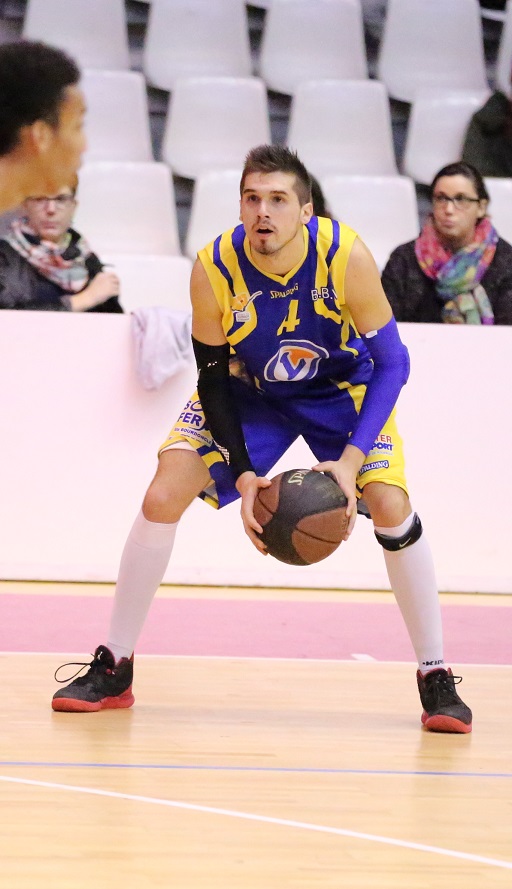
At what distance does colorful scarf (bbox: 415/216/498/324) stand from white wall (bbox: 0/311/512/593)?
0.68ft

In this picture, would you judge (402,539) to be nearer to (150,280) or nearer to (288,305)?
(288,305)

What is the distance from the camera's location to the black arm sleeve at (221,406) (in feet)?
12.2

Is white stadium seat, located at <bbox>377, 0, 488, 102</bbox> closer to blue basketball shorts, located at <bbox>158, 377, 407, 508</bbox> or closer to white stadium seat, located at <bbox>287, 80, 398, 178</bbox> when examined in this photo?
white stadium seat, located at <bbox>287, 80, 398, 178</bbox>

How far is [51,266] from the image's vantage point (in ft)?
19.8

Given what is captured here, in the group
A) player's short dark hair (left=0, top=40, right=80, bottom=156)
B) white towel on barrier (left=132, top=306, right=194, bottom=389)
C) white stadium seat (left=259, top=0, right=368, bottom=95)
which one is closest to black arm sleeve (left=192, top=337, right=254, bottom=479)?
player's short dark hair (left=0, top=40, right=80, bottom=156)

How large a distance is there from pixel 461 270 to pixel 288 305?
8.86 feet

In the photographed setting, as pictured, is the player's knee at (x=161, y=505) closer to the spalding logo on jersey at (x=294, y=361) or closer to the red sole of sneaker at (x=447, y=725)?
the spalding logo on jersey at (x=294, y=361)

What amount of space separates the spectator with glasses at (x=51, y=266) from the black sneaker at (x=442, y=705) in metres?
2.87

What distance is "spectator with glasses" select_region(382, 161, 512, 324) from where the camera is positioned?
20.4ft

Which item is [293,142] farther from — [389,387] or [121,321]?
[389,387]

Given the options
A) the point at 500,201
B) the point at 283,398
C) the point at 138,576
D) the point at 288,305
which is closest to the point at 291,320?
the point at 288,305

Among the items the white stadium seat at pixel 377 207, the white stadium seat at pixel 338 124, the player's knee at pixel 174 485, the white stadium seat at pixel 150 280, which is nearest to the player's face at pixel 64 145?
the player's knee at pixel 174 485

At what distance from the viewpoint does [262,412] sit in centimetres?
392

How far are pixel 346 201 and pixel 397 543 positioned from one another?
4348 millimetres
